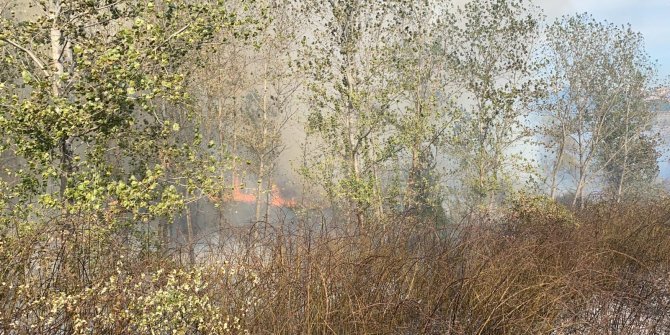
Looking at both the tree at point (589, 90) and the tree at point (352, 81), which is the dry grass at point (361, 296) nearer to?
the tree at point (352, 81)

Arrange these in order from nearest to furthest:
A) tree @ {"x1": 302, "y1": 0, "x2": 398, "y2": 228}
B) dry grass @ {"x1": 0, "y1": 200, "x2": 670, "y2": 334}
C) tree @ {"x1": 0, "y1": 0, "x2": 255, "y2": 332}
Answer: dry grass @ {"x1": 0, "y1": 200, "x2": 670, "y2": 334}
tree @ {"x1": 0, "y1": 0, "x2": 255, "y2": 332}
tree @ {"x1": 302, "y1": 0, "x2": 398, "y2": 228}

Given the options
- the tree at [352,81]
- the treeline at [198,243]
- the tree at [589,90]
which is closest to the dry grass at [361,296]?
the treeline at [198,243]

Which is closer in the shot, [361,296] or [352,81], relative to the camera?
[361,296]

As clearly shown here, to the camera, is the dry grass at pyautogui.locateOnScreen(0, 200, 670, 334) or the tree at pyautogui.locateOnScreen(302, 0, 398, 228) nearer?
the dry grass at pyautogui.locateOnScreen(0, 200, 670, 334)

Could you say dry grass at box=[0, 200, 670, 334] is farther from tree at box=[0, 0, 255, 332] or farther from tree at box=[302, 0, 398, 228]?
tree at box=[302, 0, 398, 228]

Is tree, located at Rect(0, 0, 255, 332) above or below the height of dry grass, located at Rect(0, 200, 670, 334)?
above

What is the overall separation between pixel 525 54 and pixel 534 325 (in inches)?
1040

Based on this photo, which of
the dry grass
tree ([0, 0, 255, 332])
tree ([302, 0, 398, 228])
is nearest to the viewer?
the dry grass

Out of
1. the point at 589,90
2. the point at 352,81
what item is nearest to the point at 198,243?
the point at 352,81

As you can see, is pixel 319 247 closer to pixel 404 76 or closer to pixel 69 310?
pixel 69 310

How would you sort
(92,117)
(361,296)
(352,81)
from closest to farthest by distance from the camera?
1. (361,296)
2. (92,117)
3. (352,81)

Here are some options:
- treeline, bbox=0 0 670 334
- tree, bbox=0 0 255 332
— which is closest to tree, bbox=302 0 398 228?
treeline, bbox=0 0 670 334

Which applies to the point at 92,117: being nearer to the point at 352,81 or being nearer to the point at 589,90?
the point at 352,81

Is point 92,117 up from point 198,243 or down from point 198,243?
up
